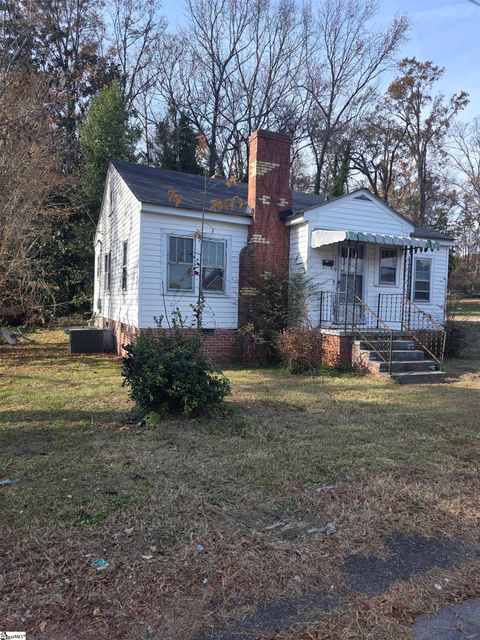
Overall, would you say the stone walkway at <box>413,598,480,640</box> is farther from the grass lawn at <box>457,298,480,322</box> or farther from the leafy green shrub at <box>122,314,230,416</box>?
the grass lawn at <box>457,298,480,322</box>

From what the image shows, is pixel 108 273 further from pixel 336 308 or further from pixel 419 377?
pixel 419 377

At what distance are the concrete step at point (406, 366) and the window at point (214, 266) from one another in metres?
4.02

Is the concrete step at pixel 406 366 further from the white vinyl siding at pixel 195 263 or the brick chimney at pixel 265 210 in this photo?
the white vinyl siding at pixel 195 263

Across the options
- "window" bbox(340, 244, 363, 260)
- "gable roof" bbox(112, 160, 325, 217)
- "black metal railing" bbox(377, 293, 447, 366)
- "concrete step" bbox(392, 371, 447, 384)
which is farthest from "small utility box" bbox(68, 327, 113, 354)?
"concrete step" bbox(392, 371, 447, 384)

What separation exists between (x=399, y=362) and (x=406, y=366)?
164 mm

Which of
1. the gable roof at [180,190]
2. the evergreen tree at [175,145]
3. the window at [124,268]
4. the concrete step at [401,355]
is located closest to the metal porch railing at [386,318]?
the concrete step at [401,355]

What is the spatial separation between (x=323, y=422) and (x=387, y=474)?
1784 millimetres

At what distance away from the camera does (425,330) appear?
37.7 ft

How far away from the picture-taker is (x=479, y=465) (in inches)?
180

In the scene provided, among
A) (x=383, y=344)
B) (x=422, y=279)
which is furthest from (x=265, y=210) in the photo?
(x=422, y=279)

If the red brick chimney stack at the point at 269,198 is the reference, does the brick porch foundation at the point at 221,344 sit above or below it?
below

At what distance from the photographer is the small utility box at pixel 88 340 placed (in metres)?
12.5

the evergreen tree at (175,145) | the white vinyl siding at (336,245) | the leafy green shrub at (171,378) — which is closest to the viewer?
the leafy green shrub at (171,378)

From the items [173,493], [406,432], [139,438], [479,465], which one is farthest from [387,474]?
[139,438]
